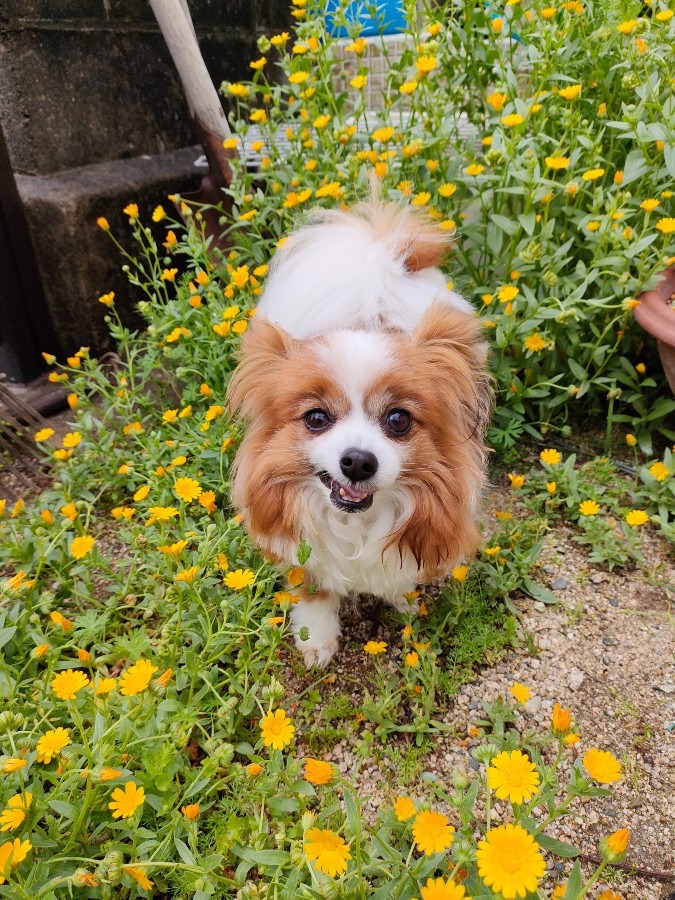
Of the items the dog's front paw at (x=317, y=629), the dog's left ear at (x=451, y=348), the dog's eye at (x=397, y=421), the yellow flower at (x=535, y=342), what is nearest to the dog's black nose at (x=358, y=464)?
the dog's eye at (x=397, y=421)

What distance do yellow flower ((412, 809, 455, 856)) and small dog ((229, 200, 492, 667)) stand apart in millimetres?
654

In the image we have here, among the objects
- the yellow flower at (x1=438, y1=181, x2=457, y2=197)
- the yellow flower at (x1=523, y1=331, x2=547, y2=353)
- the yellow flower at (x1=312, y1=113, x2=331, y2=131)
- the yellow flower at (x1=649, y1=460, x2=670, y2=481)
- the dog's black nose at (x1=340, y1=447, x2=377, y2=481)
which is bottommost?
the yellow flower at (x1=649, y1=460, x2=670, y2=481)

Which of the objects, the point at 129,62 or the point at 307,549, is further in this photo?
the point at 129,62

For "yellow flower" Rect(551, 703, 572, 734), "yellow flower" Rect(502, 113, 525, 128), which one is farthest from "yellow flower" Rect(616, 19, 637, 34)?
"yellow flower" Rect(551, 703, 572, 734)

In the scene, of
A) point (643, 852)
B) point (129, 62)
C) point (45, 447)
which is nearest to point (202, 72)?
point (129, 62)

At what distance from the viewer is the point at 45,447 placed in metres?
2.58

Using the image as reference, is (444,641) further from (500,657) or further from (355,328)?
(355,328)

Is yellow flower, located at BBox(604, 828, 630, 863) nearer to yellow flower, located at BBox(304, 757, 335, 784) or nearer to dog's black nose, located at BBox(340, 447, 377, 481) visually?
yellow flower, located at BBox(304, 757, 335, 784)

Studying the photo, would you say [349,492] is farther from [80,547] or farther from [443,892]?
[443,892]

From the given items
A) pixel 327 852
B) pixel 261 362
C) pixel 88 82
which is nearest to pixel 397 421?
pixel 261 362

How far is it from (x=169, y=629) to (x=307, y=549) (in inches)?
17.2

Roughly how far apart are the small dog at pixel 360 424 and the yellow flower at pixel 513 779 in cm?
71

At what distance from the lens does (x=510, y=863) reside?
2.80 feet

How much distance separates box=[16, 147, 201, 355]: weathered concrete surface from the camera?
3.02 metres
